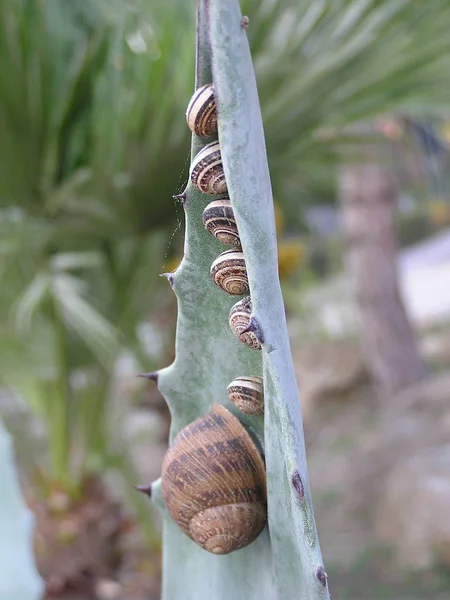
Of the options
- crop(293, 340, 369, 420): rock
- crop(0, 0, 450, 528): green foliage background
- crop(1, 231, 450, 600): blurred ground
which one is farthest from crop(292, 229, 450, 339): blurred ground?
crop(0, 0, 450, 528): green foliage background

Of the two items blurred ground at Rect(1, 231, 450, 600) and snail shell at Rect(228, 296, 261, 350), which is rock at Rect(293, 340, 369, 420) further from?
snail shell at Rect(228, 296, 261, 350)

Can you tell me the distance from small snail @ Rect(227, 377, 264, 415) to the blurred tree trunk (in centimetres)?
265

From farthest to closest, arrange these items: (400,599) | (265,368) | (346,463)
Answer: (346,463) < (400,599) < (265,368)

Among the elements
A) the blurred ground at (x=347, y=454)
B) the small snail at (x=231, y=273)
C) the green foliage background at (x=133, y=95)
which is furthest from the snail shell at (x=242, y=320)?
the blurred ground at (x=347, y=454)

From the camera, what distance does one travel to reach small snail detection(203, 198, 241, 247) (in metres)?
0.28

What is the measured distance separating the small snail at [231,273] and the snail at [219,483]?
80mm

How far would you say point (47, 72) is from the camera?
96cm

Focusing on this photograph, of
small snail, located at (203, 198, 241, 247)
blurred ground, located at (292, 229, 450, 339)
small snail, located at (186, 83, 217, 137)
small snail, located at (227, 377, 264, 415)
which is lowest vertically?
small snail, located at (227, 377, 264, 415)

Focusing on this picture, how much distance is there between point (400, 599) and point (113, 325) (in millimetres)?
1213

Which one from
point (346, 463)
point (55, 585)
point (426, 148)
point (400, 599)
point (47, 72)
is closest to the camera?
point (47, 72)

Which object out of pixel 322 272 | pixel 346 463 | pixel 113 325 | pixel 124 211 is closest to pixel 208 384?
pixel 124 211

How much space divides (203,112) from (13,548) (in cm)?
26

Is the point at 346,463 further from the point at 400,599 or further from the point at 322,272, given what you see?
the point at 322,272

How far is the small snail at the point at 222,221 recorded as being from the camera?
0.28m
